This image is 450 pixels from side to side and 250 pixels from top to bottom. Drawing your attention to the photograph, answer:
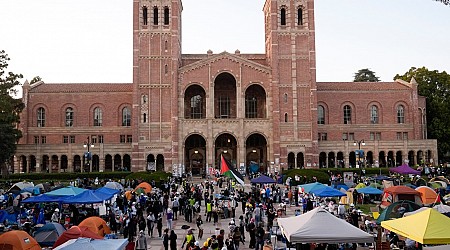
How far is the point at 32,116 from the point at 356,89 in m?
45.8

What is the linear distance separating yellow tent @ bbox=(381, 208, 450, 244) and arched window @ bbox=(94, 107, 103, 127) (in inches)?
2223

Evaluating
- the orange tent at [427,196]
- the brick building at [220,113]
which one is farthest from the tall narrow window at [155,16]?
the orange tent at [427,196]

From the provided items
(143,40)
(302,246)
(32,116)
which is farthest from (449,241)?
(32,116)

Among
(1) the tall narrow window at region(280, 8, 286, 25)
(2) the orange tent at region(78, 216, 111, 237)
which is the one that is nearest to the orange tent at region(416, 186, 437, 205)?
(2) the orange tent at region(78, 216, 111, 237)

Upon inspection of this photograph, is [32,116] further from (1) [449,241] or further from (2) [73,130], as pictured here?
(1) [449,241]

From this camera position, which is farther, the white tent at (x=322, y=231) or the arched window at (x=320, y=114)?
the arched window at (x=320, y=114)

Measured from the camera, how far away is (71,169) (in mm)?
62938

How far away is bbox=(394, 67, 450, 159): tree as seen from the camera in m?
69.8

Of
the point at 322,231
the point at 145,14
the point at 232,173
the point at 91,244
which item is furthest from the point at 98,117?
the point at 322,231

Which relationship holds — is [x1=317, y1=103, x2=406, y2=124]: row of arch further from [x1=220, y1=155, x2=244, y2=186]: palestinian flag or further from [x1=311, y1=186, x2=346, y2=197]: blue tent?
[x1=311, y1=186, x2=346, y2=197]: blue tent

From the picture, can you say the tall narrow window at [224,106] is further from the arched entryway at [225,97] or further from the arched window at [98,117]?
the arched window at [98,117]

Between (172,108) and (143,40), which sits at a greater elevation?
(143,40)

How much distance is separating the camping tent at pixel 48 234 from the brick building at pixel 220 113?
3699 cm

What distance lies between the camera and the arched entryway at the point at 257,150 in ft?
215
